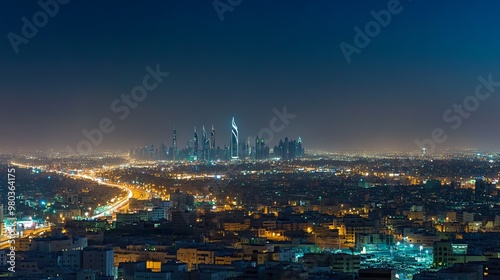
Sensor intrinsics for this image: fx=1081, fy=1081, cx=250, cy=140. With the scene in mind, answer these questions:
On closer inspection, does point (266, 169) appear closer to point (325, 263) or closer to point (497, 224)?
point (497, 224)

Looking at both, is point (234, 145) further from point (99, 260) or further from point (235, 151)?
point (99, 260)

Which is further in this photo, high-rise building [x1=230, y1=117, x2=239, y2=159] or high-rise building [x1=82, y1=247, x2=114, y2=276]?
high-rise building [x1=230, y1=117, x2=239, y2=159]

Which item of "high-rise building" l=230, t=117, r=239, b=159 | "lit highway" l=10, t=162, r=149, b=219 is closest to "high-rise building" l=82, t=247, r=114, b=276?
"lit highway" l=10, t=162, r=149, b=219

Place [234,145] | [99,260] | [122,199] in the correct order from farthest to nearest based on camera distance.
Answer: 1. [234,145]
2. [122,199]
3. [99,260]

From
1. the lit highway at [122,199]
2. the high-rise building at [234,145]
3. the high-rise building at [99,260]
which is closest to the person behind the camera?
the high-rise building at [99,260]

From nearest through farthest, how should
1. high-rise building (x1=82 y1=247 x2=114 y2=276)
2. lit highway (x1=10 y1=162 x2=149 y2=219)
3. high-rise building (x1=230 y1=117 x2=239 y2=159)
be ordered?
high-rise building (x1=82 y1=247 x2=114 y2=276) < lit highway (x1=10 y1=162 x2=149 y2=219) < high-rise building (x1=230 y1=117 x2=239 y2=159)

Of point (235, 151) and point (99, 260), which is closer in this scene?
point (99, 260)

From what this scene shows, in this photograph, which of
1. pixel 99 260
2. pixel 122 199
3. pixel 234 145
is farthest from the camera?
pixel 234 145

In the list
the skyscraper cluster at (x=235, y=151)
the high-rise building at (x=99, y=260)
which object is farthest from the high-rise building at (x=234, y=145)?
the high-rise building at (x=99, y=260)

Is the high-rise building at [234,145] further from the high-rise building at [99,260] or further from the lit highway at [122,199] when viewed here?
the high-rise building at [99,260]

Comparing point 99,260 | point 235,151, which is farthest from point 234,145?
point 99,260

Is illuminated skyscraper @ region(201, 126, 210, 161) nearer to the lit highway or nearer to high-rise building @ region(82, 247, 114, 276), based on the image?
the lit highway

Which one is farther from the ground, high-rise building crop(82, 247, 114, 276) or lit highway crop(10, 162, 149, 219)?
lit highway crop(10, 162, 149, 219)

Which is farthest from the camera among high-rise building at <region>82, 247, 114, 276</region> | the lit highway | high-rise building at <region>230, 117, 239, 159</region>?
high-rise building at <region>230, 117, 239, 159</region>
